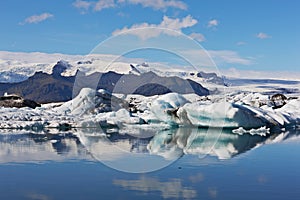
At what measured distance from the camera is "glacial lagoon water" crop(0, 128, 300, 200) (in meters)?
7.43

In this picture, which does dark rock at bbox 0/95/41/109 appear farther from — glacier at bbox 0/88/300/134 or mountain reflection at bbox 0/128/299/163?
mountain reflection at bbox 0/128/299/163

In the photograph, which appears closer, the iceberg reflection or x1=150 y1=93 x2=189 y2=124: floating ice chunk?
the iceberg reflection

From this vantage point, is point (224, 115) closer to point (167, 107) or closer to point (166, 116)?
point (166, 116)

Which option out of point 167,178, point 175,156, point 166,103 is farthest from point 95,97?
point 167,178

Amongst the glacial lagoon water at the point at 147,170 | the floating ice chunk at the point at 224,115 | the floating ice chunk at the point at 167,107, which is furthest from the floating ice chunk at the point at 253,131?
the glacial lagoon water at the point at 147,170

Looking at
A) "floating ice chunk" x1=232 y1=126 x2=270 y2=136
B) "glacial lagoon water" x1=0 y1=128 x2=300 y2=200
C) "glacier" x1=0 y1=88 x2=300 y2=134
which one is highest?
"glacier" x1=0 y1=88 x2=300 y2=134

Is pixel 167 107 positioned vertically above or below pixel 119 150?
above

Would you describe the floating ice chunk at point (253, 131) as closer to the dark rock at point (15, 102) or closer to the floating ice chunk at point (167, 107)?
the floating ice chunk at point (167, 107)

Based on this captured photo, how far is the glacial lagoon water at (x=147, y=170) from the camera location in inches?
292

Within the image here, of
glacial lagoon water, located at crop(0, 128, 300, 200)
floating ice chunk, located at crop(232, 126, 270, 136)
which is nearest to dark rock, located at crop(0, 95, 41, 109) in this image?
floating ice chunk, located at crop(232, 126, 270, 136)

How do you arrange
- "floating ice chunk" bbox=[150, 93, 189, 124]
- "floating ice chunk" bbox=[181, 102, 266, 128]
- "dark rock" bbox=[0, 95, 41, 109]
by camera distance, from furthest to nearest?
"dark rock" bbox=[0, 95, 41, 109], "floating ice chunk" bbox=[150, 93, 189, 124], "floating ice chunk" bbox=[181, 102, 266, 128]

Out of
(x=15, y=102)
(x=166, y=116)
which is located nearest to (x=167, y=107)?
(x=166, y=116)

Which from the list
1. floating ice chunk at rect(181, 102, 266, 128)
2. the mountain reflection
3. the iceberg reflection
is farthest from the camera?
floating ice chunk at rect(181, 102, 266, 128)

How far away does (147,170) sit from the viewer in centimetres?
955
